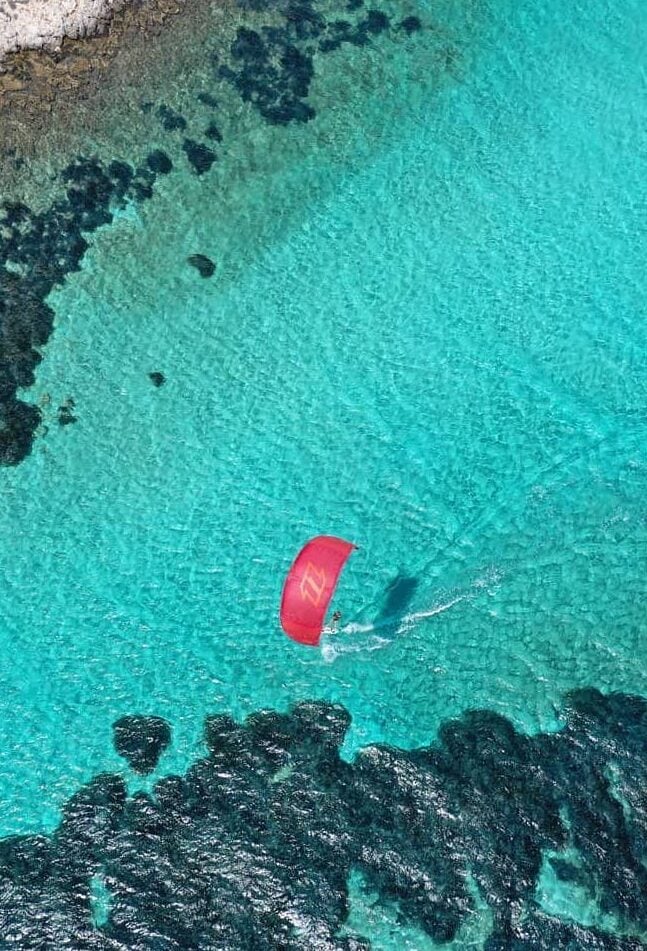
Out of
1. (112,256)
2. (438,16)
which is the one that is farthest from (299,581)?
(438,16)

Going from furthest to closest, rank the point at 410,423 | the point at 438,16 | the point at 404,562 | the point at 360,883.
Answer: the point at 438,16, the point at 410,423, the point at 404,562, the point at 360,883

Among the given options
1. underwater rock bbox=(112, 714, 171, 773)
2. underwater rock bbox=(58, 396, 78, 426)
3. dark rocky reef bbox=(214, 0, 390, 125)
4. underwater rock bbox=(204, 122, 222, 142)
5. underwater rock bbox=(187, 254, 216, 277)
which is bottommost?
underwater rock bbox=(112, 714, 171, 773)

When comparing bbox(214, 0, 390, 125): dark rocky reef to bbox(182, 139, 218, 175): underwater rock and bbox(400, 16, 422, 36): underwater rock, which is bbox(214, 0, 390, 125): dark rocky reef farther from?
bbox(182, 139, 218, 175): underwater rock

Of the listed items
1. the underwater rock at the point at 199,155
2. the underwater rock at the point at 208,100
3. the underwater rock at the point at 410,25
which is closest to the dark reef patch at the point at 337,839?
the underwater rock at the point at 199,155

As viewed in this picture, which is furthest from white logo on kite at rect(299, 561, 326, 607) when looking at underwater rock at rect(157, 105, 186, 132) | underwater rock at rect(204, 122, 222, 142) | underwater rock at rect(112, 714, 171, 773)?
underwater rock at rect(157, 105, 186, 132)

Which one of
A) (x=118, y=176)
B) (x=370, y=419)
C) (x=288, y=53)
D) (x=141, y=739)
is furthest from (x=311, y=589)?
(x=288, y=53)

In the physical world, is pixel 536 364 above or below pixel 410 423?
above

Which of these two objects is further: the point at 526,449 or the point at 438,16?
the point at 438,16

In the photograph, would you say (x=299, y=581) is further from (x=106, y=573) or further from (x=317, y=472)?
(x=106, y=573)
